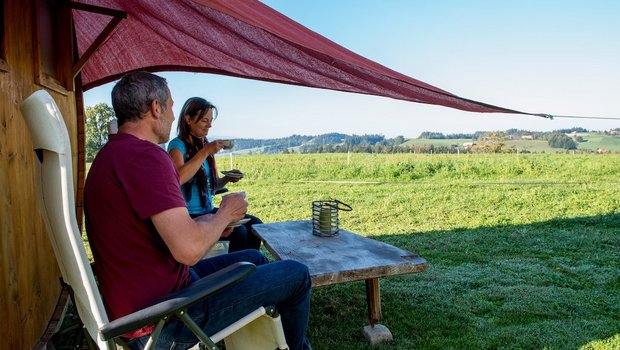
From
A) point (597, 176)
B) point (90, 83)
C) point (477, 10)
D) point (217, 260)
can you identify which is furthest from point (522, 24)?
point (217, 260)

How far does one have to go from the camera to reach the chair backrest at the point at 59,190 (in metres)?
1.24

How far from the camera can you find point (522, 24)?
77.6 ft

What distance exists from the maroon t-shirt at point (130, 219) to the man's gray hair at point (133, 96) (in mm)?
93

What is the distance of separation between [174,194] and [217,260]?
0.78 m

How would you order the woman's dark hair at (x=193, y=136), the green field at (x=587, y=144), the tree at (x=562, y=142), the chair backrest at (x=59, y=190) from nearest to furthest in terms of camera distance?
the chair backrest at (x=59, y=190)
the woman's dark hair at (x=193, y=136)
the green field at (x=587, y=144)
the tree at (x=562, y=142)

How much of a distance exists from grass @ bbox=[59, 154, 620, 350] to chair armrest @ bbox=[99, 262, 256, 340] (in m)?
1.41

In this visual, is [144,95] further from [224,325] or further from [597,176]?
[597,176]

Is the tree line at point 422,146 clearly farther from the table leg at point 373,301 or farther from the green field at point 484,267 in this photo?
the table leg at point 373,301

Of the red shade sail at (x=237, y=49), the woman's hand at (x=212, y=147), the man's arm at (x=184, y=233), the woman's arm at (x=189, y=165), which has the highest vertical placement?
the red shade sail at (x=237, y=49)

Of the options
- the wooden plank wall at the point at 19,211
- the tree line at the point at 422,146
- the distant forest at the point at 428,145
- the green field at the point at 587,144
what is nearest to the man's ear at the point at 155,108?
the wooden plank wall at the point at 19,211

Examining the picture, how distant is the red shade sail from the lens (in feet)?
6.87

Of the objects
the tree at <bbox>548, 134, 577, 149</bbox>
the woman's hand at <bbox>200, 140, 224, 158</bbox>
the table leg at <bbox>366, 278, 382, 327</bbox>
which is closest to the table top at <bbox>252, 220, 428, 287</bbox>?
the table leg at <bbox>366, 278, 382, 327</bbox>

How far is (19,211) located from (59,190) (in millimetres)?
1102

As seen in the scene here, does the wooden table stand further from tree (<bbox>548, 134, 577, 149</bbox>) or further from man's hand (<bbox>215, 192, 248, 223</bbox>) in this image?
tree (<bbox>548, 134, 577, 149</bbox>)
